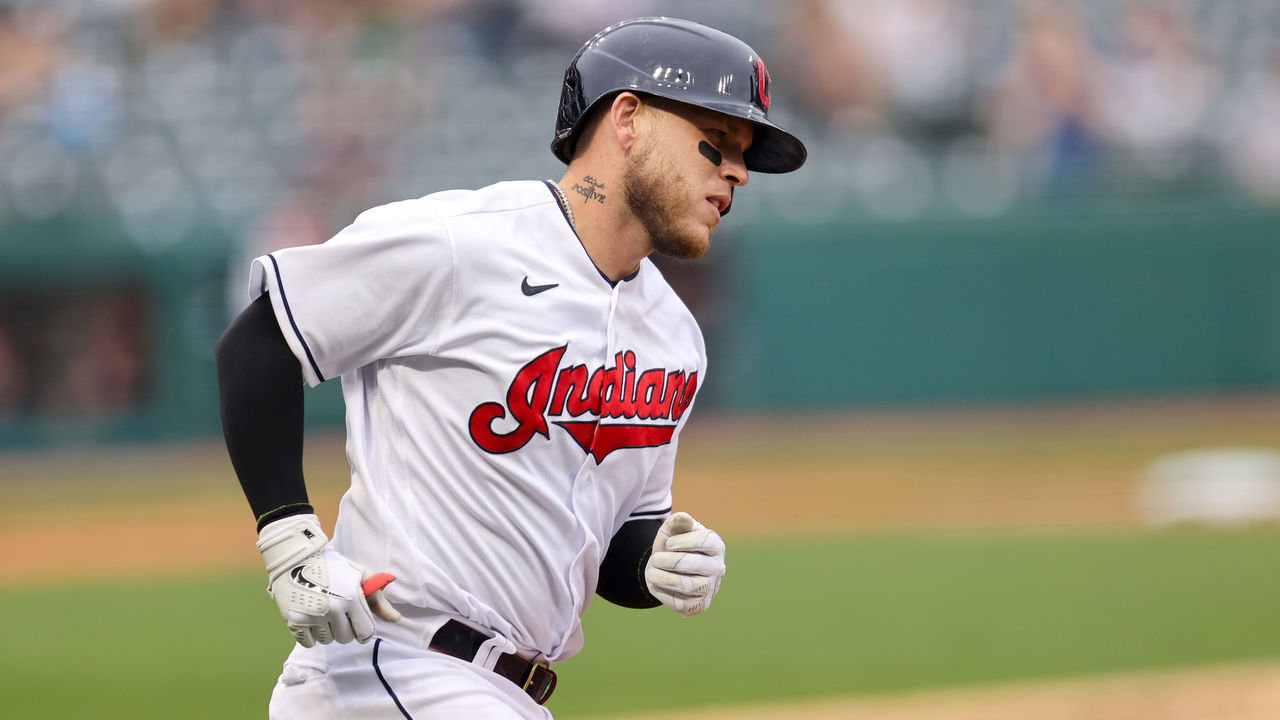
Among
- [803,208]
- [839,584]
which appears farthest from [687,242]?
[803,208]

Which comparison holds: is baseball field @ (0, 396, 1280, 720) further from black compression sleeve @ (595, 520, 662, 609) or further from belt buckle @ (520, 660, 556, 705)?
belt buckle @ (520, 660, 556, 705)

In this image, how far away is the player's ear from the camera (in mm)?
2695

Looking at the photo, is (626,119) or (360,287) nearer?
(360,287)

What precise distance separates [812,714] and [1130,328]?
9.36 meters

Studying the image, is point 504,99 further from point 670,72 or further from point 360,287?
point 360,287

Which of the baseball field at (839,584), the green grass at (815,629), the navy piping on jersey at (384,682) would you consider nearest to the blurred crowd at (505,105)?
the baseball field at (839,584)

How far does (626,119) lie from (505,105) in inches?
437

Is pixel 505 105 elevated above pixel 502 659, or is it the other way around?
pixel 505 105

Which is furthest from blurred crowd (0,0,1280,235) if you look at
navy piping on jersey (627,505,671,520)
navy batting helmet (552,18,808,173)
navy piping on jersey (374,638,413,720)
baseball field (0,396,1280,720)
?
navy piping on jersey (374,638,413,720)

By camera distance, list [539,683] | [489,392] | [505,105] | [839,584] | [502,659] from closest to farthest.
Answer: [489,392], [502,659], [539,683], [839,584], [505,105]

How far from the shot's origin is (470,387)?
8.41ft

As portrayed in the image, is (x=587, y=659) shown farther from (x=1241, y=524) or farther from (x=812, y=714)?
(x=1241, y=524)

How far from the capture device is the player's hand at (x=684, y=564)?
107 inches

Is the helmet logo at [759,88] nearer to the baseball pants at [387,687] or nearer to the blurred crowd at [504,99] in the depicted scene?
the baseball pants at [387,687]
